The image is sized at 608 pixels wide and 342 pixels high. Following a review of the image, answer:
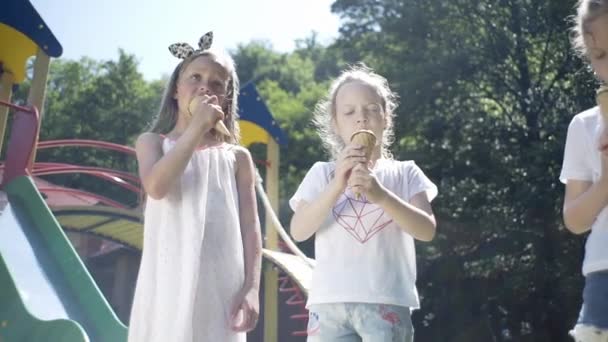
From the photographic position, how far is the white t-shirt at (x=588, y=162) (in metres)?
1.87

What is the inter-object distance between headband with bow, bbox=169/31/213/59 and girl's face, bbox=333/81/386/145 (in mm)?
534

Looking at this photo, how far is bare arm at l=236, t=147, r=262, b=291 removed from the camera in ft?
7.52

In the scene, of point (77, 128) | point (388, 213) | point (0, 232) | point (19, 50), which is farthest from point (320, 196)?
point (77, 128)

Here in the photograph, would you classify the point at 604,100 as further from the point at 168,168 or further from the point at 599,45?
the point at 168,168

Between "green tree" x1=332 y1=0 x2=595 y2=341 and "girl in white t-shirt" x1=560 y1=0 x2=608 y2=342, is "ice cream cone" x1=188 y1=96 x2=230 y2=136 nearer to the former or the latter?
"girl in white t-shirt" x1=560 y1=0 x2=608 y2=342

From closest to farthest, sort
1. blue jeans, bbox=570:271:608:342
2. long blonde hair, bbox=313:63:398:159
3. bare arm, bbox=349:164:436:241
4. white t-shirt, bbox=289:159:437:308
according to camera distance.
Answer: blue jeans, bbox=570:271:608:342, bare arm, bbox=349:164:436:241, white t-shirt, bbox=289:159:437:308, long blonde hair, bbox=313:63:398:159

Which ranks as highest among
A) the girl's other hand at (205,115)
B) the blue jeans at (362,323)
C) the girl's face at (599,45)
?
the girl's face at (599,45)

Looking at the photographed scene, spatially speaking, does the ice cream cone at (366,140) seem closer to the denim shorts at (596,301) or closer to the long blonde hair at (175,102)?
the long blonde hair at (175,102)

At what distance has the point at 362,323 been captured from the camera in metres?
2.34

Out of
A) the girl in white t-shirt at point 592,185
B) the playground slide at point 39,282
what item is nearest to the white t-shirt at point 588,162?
the girl in white t-shirt at point 592,185

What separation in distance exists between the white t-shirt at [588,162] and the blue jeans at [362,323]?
666mm

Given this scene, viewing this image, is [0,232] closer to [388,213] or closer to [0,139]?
[0,139]

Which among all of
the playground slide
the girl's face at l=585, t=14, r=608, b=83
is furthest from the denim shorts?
the playground slide

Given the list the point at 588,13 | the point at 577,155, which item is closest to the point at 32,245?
the point at 577,155
